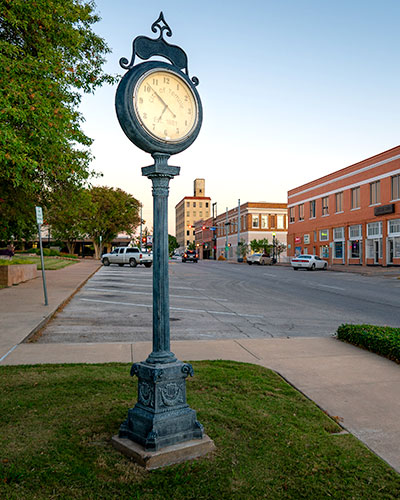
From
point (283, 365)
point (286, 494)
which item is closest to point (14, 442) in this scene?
point (286, 494)

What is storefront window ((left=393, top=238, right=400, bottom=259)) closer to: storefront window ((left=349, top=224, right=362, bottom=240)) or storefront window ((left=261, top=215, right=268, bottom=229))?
storefront window ((left=349, top=224, right=362, bottom=240))

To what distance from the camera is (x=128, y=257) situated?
41719 mm

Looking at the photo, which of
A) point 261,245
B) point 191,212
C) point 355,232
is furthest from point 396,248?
point 191,212

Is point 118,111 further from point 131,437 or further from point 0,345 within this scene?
point 0,345

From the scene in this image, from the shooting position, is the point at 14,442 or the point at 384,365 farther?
the point at 384,365

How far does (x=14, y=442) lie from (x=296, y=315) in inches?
355

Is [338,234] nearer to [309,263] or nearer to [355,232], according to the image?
[355,232]

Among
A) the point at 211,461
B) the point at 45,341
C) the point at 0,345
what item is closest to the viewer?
the point at 211,461

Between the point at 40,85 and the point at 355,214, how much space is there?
1653 inches

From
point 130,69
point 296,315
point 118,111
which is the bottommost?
point 296,315

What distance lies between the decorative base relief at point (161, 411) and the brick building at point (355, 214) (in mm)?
39739

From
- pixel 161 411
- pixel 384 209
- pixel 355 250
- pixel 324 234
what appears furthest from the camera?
pixel 324 234

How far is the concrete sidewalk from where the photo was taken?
426cm

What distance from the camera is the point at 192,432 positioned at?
3566 millimetres
